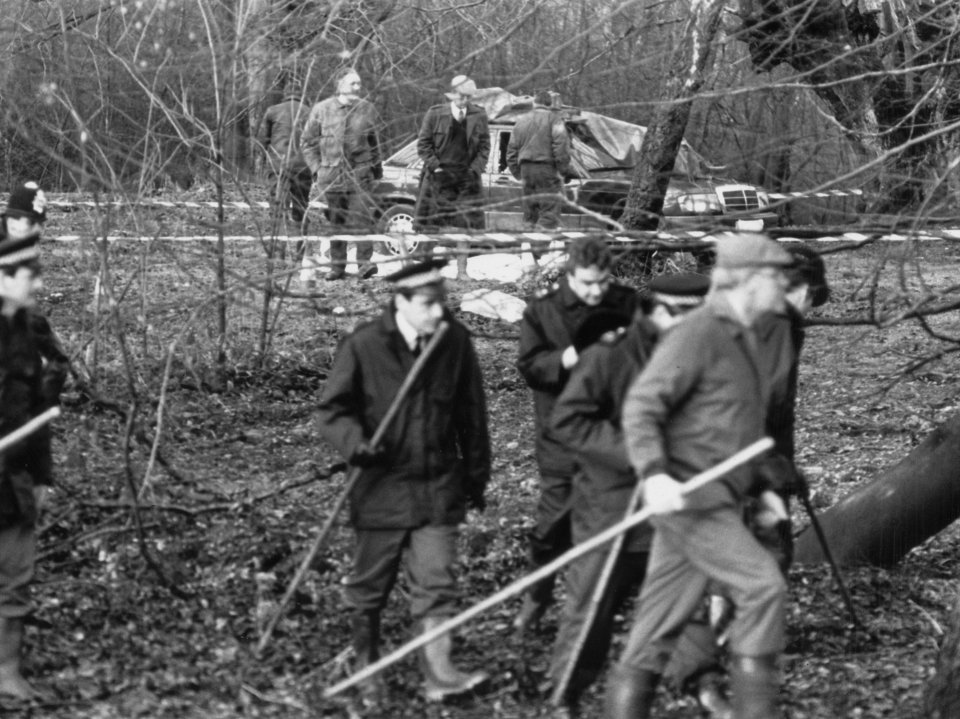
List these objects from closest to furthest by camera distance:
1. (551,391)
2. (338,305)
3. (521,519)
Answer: (551,391) < (521,519) < (338,305)

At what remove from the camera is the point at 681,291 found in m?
6.39

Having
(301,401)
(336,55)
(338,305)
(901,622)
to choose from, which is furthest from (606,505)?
(338,305)

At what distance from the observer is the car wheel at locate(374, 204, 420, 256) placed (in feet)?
29.2

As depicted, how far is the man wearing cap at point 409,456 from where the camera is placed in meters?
6.38

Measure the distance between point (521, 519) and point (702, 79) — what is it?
9.00 feet

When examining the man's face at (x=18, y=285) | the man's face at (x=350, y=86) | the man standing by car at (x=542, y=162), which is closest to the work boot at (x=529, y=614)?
the man standing by car at (x=542, y=162)

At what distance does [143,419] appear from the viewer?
10.1m

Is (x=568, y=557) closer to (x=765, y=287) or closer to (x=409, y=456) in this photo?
(x=409, y=456)

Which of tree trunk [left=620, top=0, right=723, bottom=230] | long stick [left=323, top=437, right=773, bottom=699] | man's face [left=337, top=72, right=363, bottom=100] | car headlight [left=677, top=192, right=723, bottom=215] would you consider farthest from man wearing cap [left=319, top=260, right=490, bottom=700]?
man's face [left=337, top=72, right=363, bottom=100]

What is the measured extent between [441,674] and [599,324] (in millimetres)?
1523

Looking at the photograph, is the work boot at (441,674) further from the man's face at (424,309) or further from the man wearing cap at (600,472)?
the man's face at (424,309)

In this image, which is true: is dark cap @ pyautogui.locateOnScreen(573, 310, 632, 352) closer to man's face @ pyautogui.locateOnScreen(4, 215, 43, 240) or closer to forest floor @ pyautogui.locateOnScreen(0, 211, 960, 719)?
forest floor @ pyautogui.locateOnScreen(0, 211, 960, 719)

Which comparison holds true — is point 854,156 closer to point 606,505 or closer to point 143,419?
point 606,505

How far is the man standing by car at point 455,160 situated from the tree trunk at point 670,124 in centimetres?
94
